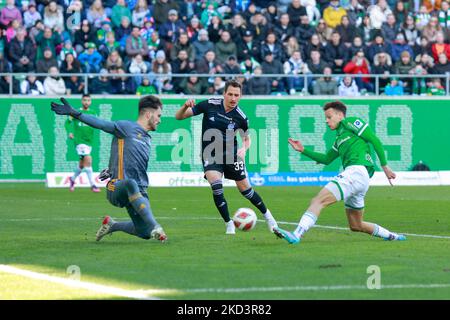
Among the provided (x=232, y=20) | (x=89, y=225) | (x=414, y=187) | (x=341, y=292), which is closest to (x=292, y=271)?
(x=341, y=292)

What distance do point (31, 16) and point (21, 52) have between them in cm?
133

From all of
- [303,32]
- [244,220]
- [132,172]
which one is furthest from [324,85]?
[132,172]

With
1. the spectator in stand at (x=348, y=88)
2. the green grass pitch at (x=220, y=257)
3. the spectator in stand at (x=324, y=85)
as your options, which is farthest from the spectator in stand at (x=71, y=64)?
the green grass pitch at (x=220, y=257)

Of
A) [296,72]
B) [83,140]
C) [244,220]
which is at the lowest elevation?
[244,220]

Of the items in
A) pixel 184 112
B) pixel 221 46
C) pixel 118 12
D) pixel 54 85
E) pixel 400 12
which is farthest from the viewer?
pixel 400 12

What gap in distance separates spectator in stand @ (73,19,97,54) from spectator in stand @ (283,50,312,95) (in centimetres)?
604

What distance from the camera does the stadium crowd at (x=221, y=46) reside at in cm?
3366

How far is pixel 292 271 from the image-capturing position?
39.8 ft

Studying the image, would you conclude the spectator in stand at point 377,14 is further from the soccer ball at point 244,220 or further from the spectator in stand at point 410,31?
the soccer ball at point 244,220

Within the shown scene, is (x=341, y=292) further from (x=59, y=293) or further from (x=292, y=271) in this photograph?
(x=59, y=293)

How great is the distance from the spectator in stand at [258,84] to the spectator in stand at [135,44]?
11.1 feet

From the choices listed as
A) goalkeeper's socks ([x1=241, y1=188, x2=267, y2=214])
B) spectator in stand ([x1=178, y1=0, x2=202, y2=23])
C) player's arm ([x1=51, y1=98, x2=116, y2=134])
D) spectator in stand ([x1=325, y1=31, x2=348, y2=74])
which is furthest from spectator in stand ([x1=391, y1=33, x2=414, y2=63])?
player's arm ([x1=51, y1=98, x2=116, y2=134])

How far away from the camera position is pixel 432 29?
122ft

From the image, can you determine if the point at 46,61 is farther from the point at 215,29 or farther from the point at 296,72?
the point at 296,72
